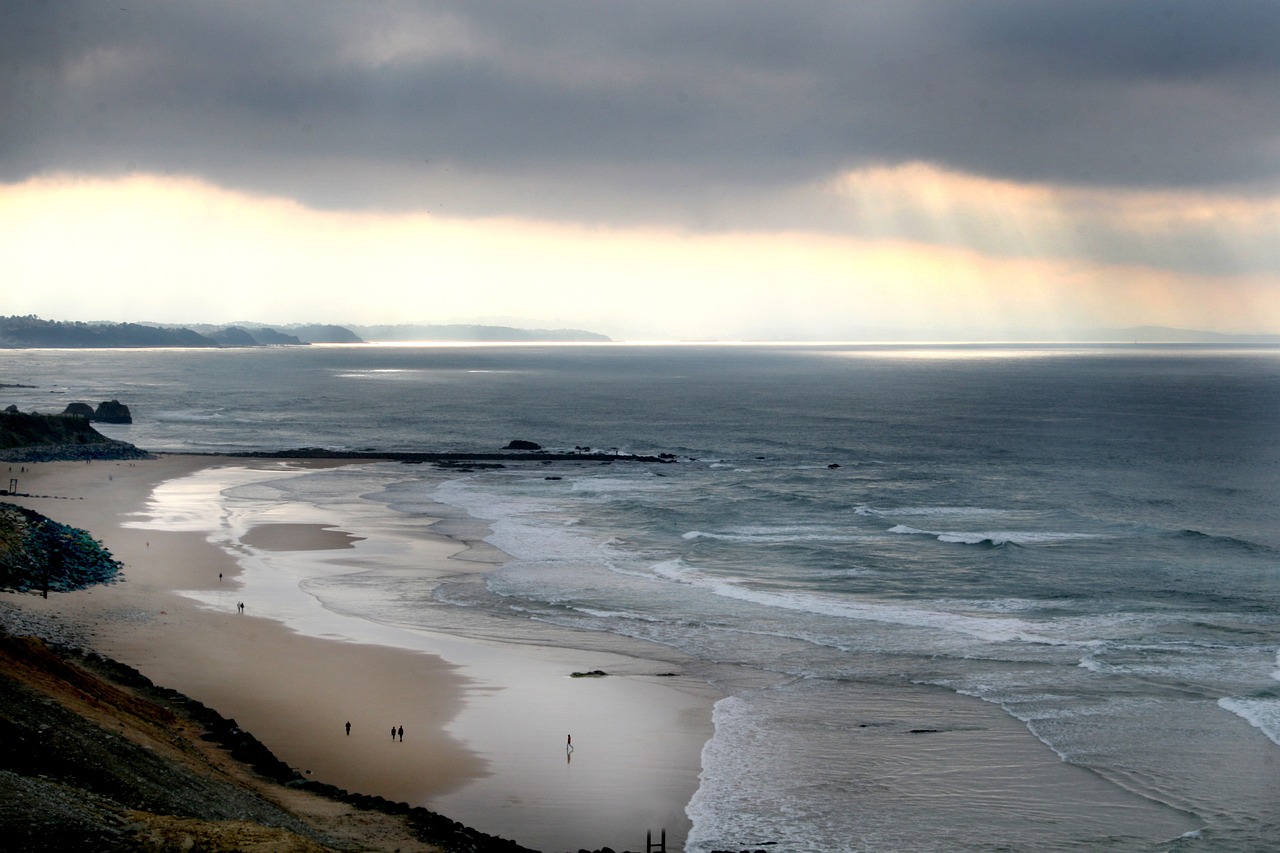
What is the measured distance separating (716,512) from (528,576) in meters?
20.0

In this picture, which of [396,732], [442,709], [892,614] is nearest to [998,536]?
[892,614]

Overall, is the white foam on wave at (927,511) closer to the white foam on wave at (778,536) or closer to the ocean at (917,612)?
the ocean at (917,612)

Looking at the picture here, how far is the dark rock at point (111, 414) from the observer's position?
11638cm

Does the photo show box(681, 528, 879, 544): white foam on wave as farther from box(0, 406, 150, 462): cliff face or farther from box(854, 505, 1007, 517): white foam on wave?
box(0, 406, 150, 462): cliff face

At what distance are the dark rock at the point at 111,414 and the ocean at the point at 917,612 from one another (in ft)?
73.5

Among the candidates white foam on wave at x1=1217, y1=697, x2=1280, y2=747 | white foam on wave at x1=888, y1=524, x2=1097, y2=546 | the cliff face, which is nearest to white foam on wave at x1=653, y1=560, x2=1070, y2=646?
white foam on wave at x1=1217, y1=697, x2=1280, y2=747

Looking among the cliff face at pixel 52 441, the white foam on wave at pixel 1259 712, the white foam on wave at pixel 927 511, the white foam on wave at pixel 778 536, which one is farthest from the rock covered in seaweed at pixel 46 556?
the white foam on wave at pixel 927 511

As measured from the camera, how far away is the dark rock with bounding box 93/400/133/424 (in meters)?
116

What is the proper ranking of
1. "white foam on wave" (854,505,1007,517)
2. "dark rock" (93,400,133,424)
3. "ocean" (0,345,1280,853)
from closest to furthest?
"ocean" (0,345,1280,853)
"white foam on wave" (854,505,1007,517)
"dark rock" (93,400,133,424)

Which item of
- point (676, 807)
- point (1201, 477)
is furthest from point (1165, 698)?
point (1201, 477)

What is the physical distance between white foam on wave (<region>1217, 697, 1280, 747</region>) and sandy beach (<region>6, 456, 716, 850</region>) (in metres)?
14.0

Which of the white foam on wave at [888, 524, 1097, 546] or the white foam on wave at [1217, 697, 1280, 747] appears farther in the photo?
the white foam on wave at [888, 524, 1097, 546]

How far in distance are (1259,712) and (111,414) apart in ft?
384

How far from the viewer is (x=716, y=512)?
63125 mm
